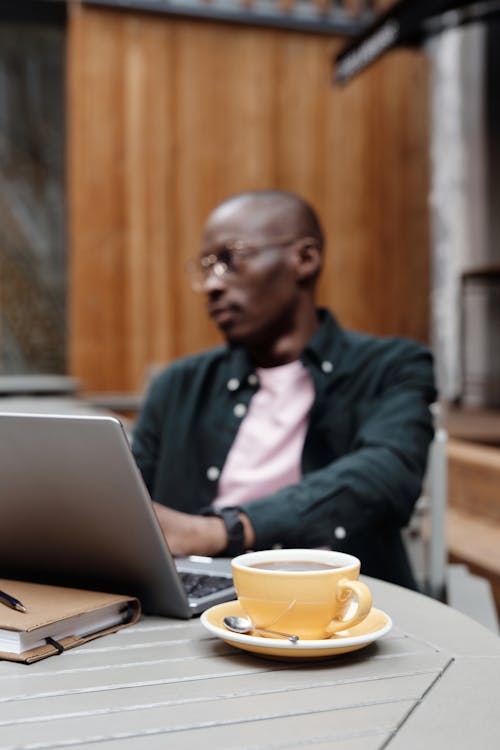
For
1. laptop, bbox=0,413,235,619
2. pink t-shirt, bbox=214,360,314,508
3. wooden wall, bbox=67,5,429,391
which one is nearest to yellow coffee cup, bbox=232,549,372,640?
laptop, bbox=0,413,235,619

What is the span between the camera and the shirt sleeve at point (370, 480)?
133cm

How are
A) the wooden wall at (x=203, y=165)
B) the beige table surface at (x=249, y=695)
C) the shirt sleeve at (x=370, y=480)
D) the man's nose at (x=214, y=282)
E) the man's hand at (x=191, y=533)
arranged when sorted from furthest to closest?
the wooden wall at (x=203, y=165) < the man's nose at (x=214, y=282) < the shirt sleeve at (x=370, y=480) < the man's hand at (x=191, y=533) < the beige table surface at (x=249, y=695)

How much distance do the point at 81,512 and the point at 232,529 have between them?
0.40 m

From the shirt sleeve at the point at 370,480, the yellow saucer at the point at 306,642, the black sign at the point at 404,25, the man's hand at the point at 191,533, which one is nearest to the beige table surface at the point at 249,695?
the yellow saucer at the point at 306,642

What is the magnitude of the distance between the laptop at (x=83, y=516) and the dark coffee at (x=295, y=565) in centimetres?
9

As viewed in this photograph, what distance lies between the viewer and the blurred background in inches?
200

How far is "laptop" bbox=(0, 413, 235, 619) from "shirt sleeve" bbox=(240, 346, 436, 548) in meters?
0.39

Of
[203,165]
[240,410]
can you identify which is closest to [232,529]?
[240,410]

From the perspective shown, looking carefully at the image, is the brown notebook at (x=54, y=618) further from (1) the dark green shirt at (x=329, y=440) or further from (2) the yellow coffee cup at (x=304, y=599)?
(1) the dark green shirt at (x=329, y=440)

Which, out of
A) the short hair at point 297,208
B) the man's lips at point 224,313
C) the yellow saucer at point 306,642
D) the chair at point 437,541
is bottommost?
the chair at point 437,541

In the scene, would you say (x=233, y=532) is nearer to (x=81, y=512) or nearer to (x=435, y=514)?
(x=81, y=512)

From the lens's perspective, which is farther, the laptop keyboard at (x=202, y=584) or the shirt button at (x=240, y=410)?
the shirt button at (x=240, y=410)

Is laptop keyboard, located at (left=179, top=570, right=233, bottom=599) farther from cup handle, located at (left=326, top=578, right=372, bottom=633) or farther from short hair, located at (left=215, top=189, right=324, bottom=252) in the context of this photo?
short hair, located at (left=215, top=189, right=324, bottom=252)

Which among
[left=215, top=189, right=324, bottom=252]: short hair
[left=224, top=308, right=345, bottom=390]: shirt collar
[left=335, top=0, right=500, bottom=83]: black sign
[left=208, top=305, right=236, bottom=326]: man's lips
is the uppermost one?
[left=335, top=0, right=500, bottom=83]: black sign
